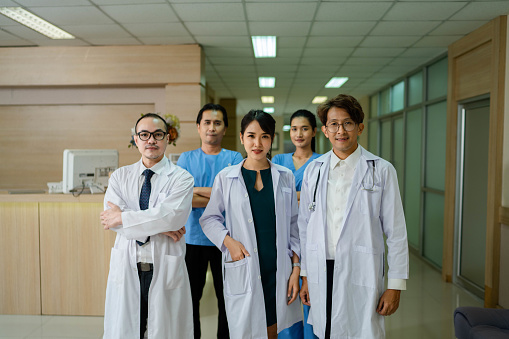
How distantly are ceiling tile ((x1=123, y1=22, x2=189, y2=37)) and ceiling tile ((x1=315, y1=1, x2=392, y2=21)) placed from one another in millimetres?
1663

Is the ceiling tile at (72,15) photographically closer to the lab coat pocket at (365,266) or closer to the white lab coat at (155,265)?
the white lab coat at (155,265)

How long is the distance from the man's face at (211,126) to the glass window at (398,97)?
5473 mm

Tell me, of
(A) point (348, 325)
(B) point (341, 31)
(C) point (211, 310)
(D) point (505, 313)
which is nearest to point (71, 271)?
(C) point (211, 310)

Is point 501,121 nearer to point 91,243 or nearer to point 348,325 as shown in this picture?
point 348,325

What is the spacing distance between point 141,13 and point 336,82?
5.03 meters

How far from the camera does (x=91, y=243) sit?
3.83 metres

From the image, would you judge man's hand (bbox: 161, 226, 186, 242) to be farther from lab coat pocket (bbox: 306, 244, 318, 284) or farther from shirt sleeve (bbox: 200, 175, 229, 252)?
lab coat pocket (bbox: 306, 244, 318, 284)

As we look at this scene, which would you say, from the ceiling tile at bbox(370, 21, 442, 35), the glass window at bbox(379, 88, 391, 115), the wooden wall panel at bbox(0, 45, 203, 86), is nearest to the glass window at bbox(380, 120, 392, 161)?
the glass window at bbox(379, 88, 391, 115)

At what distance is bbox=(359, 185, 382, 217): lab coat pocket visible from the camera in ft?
6.30

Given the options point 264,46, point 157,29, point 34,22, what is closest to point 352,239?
→ point 157,29

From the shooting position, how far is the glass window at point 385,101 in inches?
329

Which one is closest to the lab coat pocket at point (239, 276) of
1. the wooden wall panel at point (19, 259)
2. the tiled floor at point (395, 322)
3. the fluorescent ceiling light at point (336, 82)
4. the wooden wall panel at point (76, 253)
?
the tiled floor at point (395, 322)

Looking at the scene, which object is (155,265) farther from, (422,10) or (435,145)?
(435,145)

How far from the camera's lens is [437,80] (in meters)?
5.94
